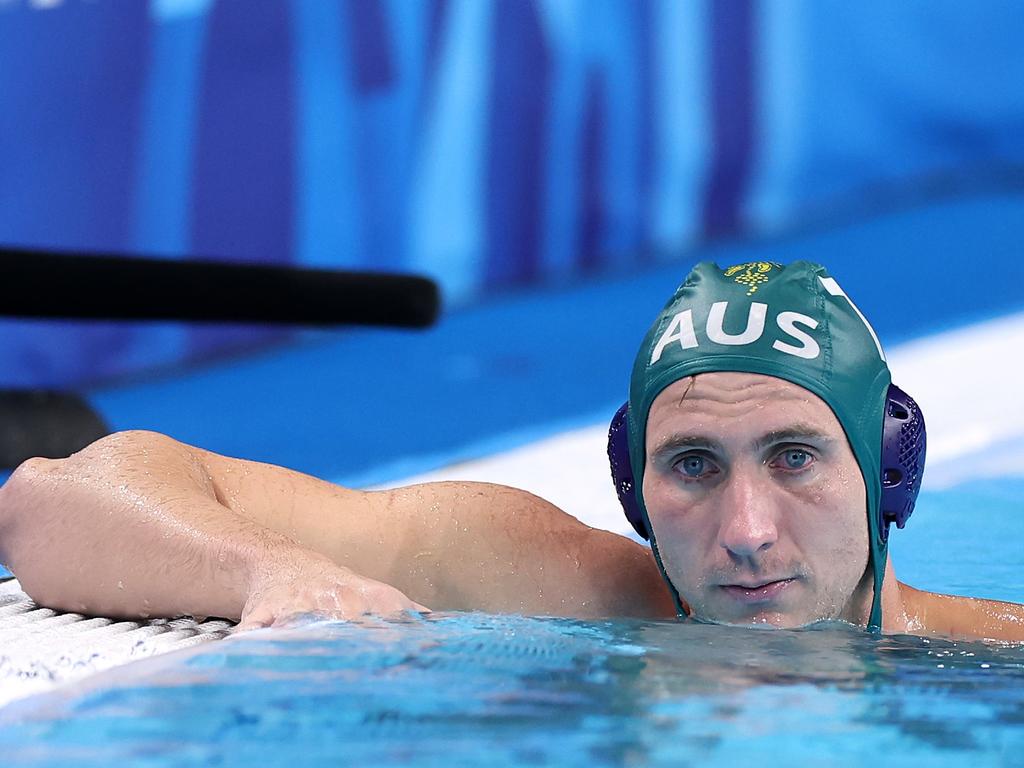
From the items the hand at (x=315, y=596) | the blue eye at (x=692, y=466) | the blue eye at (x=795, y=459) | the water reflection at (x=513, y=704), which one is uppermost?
the blue eye at (x=795, y=459)

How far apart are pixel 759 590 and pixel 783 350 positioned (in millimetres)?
392

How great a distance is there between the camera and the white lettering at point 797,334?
247cm

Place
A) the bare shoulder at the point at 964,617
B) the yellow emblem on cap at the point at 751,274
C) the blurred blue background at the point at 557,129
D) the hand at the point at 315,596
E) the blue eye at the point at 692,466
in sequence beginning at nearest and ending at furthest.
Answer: the hand at the point at 315,596
the blue eye at the point at 692,466
the yellow emblem on cap at the point at 751,274
the bare shoulder at the point at 964,617
the blurred blue background at the point at 557,129

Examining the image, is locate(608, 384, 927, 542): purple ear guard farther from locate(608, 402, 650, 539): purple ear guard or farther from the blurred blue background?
the blurred blue background

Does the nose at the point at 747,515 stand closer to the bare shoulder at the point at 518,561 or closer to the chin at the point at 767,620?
the chin at the point at 767,620

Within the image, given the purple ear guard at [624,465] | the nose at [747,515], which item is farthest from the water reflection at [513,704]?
the purple ear guard at [624,465]

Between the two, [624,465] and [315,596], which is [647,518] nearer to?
[624,465]

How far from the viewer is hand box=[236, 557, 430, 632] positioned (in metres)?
2.15

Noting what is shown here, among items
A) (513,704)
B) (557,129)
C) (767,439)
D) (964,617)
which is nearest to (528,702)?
(513,704)

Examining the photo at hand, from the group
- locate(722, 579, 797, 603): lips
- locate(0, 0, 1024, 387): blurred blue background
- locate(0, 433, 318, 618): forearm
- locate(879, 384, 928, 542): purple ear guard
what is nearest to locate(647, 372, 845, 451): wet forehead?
locate(879, 384, 928, 542): purple ear guard

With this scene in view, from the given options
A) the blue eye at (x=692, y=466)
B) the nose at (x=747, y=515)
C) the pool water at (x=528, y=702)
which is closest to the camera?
the pool water at (x=528, y=702)

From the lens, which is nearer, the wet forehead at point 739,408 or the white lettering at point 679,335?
the wet forehead at point 739,408

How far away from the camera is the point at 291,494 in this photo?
9.05ft

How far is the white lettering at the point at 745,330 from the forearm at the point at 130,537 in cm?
76
